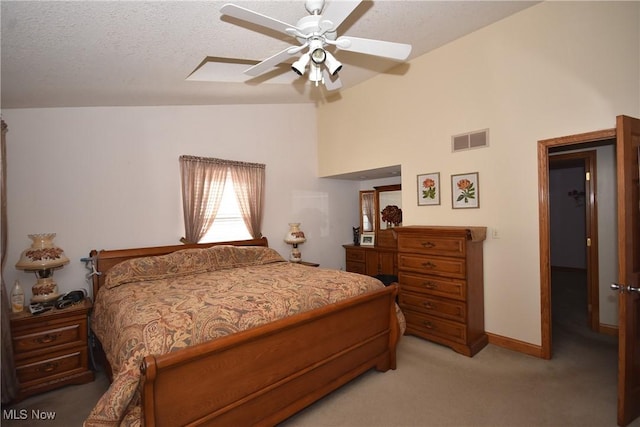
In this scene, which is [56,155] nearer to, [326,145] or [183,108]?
[183,108]

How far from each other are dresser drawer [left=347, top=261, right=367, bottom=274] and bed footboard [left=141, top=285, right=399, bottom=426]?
2524 millimetres

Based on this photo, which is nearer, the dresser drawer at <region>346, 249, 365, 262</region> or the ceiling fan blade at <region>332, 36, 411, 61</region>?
the ceiling fan blade at <region>332, 36, 411, 61</region>

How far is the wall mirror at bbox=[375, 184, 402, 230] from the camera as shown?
524 cm

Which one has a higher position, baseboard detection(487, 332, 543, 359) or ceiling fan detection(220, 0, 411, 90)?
ceiling fan detection(220, 0, 411, 90)

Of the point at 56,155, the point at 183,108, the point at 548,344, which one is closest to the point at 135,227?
the point at 56,155

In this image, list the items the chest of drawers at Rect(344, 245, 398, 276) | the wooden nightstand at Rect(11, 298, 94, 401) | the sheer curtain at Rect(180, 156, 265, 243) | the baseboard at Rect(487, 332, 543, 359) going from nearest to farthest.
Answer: the wooden nightstand at Rect(11, 298, 94, 401) → the baseboard at Rect(487, 332, 543, 359) → the sheer curtain at Rect(180, 156, 265, 243) → the chest of drawers at Rect(344, 245, 398, 276)

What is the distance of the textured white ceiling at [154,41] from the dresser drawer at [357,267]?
3209 millimetres

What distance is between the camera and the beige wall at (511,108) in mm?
2721

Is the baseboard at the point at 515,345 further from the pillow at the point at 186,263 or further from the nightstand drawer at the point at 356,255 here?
the pillow at the point at 186,263

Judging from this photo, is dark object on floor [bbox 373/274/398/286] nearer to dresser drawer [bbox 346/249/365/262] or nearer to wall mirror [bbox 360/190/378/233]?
dresser drawer [bbox 346/249/365/262]

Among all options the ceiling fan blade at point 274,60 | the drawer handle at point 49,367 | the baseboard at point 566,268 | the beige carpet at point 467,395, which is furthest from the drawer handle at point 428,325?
the baseboard at point 566,268

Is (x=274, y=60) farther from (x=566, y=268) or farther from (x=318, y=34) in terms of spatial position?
(x=566, y=268)

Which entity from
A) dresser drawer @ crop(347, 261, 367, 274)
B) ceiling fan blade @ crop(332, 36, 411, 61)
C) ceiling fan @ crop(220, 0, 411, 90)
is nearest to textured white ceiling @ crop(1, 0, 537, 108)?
ceiling fan @ crop(220, 0, 411, 90)

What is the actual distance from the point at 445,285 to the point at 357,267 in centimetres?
238
